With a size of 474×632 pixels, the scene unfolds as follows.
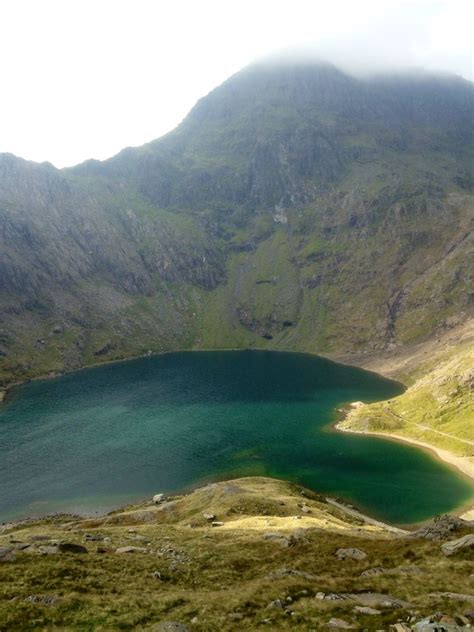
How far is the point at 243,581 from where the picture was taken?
132 feet

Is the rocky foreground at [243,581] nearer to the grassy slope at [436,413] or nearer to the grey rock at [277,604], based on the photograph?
the grey rock at [277,604]

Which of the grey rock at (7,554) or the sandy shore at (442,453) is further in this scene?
the sandy shore at (442,453)

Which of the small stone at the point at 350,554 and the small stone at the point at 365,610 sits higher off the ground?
the small stone at the point at 365,610

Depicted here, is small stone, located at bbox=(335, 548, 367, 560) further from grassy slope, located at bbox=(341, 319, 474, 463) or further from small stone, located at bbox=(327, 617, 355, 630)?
grassy slope, located at bbox=(341, 319, 474, 463)

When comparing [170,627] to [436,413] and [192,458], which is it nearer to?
[192,458]

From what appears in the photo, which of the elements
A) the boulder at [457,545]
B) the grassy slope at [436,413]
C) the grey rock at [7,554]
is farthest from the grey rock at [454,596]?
the grassy slope at [436,413]

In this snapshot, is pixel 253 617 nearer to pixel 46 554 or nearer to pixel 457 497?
pixel 46 554

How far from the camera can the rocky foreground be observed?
29.3m

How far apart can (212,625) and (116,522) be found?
61.8 metres

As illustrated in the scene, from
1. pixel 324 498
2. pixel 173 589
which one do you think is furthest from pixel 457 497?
pixel 173 589

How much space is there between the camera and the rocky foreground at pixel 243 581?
96.3 feet

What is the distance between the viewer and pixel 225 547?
5091cm

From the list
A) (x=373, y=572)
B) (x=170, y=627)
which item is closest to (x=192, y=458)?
(x=373, y=572)

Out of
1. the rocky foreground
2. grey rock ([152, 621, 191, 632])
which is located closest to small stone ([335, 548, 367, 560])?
the rocky foreground
